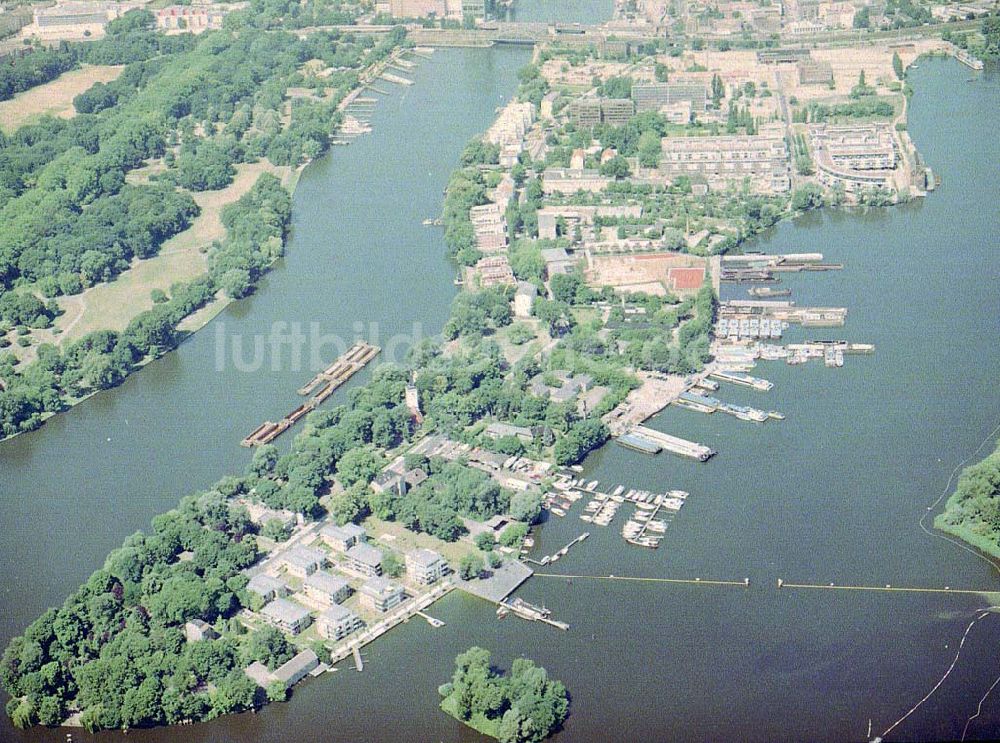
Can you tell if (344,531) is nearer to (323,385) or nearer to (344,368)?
(323,385)

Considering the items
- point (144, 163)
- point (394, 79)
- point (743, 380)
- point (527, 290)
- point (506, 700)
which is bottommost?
point (506, 700)

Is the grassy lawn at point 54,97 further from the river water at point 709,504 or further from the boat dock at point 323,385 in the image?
the boat dock at point 323,385

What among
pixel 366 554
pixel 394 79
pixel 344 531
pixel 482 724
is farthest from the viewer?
pixel 394 79

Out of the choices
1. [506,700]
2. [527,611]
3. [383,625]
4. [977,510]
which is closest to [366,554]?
[383,625]

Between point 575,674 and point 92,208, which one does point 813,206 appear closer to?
point 92,208

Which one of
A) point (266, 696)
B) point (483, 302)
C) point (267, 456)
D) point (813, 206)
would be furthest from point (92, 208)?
point (266, 696)

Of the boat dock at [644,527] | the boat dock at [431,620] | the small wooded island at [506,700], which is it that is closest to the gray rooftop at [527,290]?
the boat dock at [644,527]
